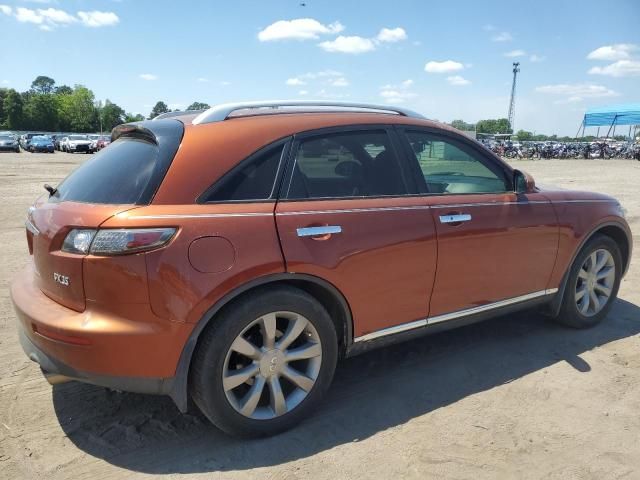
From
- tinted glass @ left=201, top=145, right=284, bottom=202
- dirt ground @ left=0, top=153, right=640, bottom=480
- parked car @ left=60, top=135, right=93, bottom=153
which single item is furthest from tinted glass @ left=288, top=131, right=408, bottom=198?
parked car @ left=60, top=135, right=93, bottom=153

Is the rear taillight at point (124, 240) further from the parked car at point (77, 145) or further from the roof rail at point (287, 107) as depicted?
the parked car at point (77, 145)

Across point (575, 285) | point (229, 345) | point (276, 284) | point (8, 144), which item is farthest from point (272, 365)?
point (8, 144)

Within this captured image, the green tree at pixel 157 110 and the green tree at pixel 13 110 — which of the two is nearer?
the green tree at pixel 157 110

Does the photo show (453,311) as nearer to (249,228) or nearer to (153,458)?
(249,228)

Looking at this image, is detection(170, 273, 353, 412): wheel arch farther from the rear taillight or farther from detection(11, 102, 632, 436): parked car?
the rear taillight

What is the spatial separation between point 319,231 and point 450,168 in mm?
1411

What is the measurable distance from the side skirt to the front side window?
83 centimetres

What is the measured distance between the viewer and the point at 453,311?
347cm

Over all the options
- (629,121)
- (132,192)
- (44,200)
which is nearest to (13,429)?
(44,200)

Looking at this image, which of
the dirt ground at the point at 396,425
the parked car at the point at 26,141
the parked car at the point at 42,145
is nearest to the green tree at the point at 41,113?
the parked car at the point at 26,141

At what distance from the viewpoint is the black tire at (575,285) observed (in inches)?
166

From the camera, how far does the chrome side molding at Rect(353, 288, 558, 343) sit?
3123mm

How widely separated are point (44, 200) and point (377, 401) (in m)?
2.32

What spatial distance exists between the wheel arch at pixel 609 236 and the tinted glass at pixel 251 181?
2.65 meters
